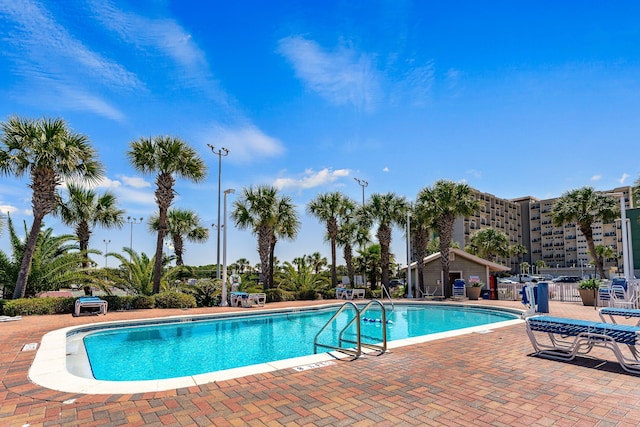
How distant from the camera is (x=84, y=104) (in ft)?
39.1

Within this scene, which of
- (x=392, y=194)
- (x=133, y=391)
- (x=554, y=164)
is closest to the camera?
(x=133, y=391)

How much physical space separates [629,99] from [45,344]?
17.3m

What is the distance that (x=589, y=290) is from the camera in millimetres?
16000

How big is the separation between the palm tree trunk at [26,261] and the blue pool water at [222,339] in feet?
15.4

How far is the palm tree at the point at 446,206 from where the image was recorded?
78.2 feet

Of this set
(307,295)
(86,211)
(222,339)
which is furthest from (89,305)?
(307,295)

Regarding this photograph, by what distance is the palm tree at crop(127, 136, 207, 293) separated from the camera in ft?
56.5

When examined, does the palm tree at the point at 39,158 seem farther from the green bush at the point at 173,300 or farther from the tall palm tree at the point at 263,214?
the tall palm tree at the point at 263,214

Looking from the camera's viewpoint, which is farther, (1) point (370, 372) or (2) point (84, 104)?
(2) point (84, 104)

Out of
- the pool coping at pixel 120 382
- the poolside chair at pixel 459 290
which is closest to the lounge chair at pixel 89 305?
the pool coping at pixel 120 382

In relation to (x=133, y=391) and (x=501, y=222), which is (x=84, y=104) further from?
(x=501, y=222)

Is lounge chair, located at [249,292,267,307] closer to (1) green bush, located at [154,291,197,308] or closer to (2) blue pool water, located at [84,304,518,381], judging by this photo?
(2) blue pool water, located at [84,304,518,381]

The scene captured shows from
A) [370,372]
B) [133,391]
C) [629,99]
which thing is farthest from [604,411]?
[629,99]

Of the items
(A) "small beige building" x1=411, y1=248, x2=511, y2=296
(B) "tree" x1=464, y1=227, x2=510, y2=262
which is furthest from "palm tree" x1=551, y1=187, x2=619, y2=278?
(B) "tree" x1=464, y1=227, x2=510, y2=262
